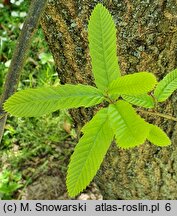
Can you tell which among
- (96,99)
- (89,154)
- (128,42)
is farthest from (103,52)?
(128,42)

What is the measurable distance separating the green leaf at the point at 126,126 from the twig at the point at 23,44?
24cm

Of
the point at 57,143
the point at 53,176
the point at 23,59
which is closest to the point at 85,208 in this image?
the point at 53,176

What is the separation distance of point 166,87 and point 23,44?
35 centimetres

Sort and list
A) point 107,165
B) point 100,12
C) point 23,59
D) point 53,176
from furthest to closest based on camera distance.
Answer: point 53,176 → point 107,165 → point 23,59 → point 100,12

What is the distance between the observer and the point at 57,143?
2596mm

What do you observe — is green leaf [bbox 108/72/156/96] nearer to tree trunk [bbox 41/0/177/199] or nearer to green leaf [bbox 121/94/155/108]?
green leaf [bbox 121/94/155/108]

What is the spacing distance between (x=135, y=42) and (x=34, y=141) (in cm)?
156

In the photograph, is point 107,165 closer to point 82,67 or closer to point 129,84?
point 82,67

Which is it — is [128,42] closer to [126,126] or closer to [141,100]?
[141,100]

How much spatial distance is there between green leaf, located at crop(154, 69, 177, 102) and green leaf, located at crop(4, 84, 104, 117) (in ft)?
0.80

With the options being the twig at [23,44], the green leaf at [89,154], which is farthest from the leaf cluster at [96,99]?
the twig at [23,44]

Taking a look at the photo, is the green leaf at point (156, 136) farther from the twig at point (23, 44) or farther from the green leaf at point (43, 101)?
the twig at point (23, 44)

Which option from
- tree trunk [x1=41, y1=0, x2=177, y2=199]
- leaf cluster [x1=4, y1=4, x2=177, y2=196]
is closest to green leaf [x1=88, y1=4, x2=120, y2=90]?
leaf cluster [x1=4, y1=4, x2=177, y2=196]

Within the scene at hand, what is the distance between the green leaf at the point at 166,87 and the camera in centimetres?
91
